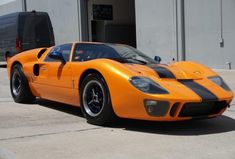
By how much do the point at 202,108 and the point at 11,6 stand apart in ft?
76.6

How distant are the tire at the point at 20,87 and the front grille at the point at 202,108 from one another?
11.3 feet

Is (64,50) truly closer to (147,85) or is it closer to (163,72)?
(163,72)

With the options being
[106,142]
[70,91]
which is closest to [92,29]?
[70,91]

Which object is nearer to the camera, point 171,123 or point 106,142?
point 106,142

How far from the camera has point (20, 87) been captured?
27.7ft

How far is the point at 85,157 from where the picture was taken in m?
4.75

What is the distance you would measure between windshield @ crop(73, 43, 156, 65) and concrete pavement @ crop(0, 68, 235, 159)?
89 cm

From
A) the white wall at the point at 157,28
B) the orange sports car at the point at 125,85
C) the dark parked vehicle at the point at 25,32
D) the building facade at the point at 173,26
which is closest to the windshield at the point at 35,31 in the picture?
the dark parked vehicle at the point at 25,32

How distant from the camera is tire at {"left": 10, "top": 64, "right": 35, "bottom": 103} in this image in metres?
8.35

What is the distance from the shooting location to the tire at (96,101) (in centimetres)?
617

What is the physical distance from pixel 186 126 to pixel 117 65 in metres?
1.23

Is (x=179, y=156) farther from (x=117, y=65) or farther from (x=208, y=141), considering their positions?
(x=117, y=65)

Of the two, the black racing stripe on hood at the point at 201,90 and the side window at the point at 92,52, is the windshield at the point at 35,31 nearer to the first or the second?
the side window at the point at 92,52

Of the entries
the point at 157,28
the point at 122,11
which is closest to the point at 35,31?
the point at 157,28
